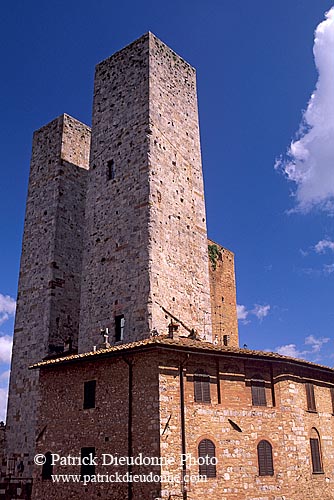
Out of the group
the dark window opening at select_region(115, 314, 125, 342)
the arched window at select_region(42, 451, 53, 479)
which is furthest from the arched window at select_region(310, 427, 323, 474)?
the arched window at select_region(42, 451, 53, 479)

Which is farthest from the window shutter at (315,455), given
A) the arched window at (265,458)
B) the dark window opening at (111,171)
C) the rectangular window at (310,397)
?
the dark window opening at (111,171)

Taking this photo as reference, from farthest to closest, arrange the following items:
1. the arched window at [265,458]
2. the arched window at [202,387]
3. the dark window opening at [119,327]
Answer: the dark window opening at [119,327] → the arched window at [265,458] → the arched window at [202,387]

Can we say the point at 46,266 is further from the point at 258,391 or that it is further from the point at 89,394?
the point at 258,391

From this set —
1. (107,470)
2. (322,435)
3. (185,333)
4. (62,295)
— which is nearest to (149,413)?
(107,470)

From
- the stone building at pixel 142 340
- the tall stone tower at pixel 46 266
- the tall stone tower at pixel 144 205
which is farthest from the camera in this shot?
the tall stone tower at pixel 46 266

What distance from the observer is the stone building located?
57.7 feet

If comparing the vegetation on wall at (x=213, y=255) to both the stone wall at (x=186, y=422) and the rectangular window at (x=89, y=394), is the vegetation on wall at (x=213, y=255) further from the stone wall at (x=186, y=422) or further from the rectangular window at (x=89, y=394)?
the rectangular window at (x=89, y=394)

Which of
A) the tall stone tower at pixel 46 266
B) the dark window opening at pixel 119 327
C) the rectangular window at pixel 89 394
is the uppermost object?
the tall stone tower at pixel 46 266

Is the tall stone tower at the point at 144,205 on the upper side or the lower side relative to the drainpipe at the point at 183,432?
upper

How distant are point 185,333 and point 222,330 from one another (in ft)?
36.6

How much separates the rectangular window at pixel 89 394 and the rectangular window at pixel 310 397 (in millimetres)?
9040

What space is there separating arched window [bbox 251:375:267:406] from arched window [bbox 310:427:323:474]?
335 centimetres

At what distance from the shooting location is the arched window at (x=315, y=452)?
68.5ft

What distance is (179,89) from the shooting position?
28.9 metres
